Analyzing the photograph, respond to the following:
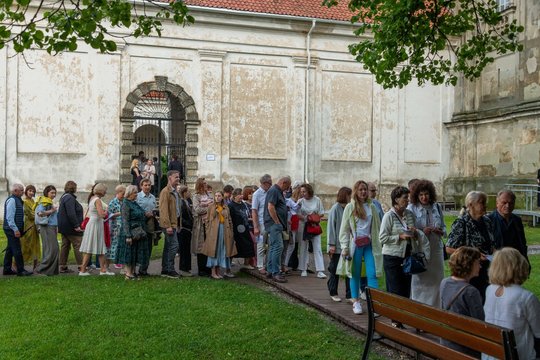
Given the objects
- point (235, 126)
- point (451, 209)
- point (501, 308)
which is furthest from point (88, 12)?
point (451, 209)

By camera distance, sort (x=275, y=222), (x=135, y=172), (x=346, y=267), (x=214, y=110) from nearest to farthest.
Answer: (x=346, y=267), (x=275, y=222), (x=135, y=172), (x=214, y=110)

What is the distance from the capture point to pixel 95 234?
40.3ft

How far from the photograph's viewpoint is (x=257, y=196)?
12430mm

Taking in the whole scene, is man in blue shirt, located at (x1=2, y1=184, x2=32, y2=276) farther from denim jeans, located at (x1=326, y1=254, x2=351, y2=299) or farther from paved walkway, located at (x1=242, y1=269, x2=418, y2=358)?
denim jeans, located at (x1=326, y1=254, x2=351, y2=299)

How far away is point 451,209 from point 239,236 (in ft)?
53.3

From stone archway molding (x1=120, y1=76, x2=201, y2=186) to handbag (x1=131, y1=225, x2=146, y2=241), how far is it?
12.3m

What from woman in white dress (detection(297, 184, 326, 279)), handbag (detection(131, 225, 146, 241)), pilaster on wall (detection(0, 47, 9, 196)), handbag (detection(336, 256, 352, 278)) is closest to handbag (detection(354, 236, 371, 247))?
handbag (detection(336, 256, 352, 278))

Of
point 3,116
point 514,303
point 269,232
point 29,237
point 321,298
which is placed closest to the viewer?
point 514,303

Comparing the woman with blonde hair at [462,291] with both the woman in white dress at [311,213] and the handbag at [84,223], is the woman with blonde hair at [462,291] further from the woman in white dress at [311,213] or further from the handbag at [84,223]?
the handbag at [84,223]

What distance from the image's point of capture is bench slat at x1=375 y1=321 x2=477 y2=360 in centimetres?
532

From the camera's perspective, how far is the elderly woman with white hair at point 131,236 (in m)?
11.5

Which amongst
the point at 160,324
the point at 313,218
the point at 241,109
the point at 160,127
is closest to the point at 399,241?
the point at 160,324

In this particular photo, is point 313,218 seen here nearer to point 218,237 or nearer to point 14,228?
point 218,237

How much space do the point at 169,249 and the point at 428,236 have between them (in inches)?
219
